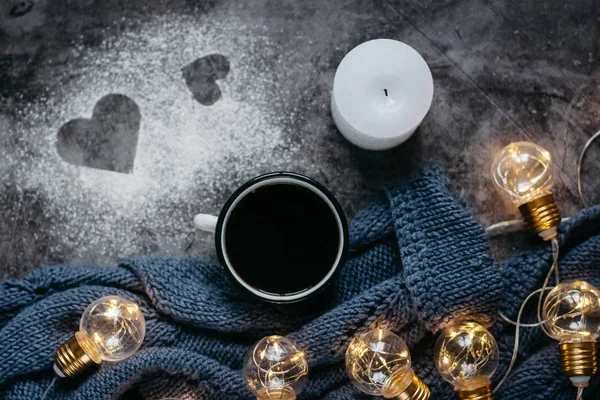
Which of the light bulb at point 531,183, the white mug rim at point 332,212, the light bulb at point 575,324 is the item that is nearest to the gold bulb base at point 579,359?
the light bulb at point 575,324

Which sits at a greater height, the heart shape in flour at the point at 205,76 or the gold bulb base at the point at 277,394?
the heart shape in flour at the point at 205,76

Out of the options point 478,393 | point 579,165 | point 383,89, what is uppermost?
point 383,89

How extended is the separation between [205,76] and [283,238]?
26cm

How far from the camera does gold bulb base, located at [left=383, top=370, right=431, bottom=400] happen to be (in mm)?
746

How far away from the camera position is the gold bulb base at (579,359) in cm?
75

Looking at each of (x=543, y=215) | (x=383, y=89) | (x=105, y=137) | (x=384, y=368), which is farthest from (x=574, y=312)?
(x=105, y=137)

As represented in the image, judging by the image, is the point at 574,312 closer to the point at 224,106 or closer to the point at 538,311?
the point at 538,311

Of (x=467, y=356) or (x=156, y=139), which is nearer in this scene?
(x=467, y=356)

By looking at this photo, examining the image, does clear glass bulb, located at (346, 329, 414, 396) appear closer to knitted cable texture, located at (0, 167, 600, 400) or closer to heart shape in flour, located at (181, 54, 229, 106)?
knitted cable texture, located at (0, 167, 600, 400)

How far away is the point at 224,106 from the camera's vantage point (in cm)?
87

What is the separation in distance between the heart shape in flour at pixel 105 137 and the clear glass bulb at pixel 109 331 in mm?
189

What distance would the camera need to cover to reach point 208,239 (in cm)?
85

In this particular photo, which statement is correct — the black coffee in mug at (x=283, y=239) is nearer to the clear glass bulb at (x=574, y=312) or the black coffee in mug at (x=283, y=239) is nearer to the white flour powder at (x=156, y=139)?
the white flour powder at (x=156, y=139)

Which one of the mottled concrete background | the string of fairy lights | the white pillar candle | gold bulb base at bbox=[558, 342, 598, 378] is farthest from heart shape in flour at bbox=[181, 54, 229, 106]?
gold bulb base at bbox=[558, 342, 598, 378]
